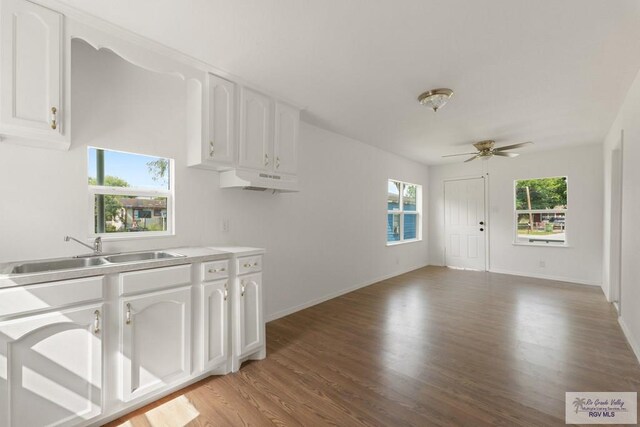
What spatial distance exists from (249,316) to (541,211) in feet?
19.7

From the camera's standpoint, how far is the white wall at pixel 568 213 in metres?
5.07

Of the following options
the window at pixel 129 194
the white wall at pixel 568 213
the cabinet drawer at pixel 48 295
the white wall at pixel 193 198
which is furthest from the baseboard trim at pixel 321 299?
the white wall at pixel 568 213

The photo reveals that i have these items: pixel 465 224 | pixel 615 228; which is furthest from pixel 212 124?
pixel 465 224

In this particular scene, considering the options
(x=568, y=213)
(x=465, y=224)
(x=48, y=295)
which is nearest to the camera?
(x=48, y=295)

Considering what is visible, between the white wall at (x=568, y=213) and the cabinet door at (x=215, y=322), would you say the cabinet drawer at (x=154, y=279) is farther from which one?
the white wall at (x=568, y=213)

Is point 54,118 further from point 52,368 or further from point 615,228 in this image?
point 615,228

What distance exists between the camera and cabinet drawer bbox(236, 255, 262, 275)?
2406 millimetres

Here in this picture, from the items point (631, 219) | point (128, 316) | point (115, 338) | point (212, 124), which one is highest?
point (212, 124)

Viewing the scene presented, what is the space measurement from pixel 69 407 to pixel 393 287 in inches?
170

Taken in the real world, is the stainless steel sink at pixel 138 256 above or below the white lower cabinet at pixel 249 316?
above

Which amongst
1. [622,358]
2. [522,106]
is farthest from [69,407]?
[522,106]

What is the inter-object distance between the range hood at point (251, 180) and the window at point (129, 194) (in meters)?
0.49

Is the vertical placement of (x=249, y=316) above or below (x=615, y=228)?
below

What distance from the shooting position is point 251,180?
2730 mm
